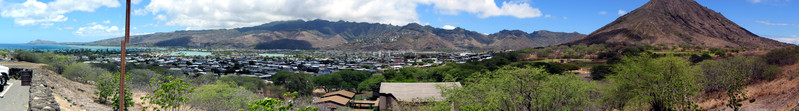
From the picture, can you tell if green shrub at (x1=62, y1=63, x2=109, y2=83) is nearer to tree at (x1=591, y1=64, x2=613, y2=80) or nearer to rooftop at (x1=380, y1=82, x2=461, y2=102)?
rooftop at (x1=380, y1=82, x2=461, y2=102)

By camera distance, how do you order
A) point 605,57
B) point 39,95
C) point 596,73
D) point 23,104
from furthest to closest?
1. point 605,57
2. point 596,73
3. point 23,104
4. point 39,95

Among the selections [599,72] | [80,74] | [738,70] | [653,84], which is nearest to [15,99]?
[80,74]

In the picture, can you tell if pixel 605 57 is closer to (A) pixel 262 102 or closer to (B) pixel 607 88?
(B) pixel 607 88

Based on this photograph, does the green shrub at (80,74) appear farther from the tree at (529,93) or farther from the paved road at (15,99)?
the tree at (529,93)

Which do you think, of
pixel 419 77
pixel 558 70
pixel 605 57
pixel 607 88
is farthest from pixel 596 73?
pixel 605 57

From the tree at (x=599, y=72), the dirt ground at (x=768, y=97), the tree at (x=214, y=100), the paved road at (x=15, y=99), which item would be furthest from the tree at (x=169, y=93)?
the tree at (x=599, y=72)

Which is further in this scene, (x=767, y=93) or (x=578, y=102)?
(x=767, y=93)
